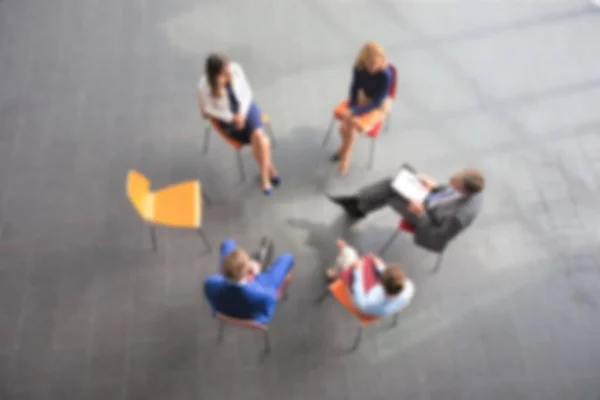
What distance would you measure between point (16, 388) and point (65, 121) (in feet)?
6.62

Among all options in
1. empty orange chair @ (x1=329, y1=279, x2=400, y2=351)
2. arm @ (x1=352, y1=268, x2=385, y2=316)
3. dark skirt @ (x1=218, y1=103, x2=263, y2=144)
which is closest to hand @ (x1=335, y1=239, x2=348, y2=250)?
empty orange chair @ (x1=329, y1=279, x2=400, y2=351)

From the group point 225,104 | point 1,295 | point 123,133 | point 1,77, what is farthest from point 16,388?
point 1,77

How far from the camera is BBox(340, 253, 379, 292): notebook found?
292cm

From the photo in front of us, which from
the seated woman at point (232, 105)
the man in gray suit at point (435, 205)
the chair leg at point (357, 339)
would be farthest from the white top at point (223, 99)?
the chair leg at point (357, 339)

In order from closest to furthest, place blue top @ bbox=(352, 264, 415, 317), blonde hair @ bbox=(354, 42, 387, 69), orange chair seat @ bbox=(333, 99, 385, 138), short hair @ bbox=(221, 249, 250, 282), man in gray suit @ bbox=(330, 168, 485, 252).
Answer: short hair @ bbox=(221, 249, 250, 282) < blue top @ bbox=(352, 264, 415, 317) < man in gray suit @ bbox=(330, 168, 485, 252) < blonde hair @ bbox=(354, 42, 387, 69) < orange chair seat @ bbox=(333, 99, 385, 138)

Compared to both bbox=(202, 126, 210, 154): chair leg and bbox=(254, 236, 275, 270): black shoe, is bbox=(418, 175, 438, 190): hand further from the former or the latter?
bbox=(202, 126, 210, 154): chair leg

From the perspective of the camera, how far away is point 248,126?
348cm

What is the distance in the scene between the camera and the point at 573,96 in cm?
418

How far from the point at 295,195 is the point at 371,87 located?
950mm

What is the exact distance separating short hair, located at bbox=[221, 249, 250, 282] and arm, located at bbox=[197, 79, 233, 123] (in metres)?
1.13

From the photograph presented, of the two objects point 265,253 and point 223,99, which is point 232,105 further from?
point 265,253

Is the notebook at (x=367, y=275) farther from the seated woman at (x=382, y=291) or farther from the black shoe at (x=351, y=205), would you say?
the black shoe at (x=351, y=205)

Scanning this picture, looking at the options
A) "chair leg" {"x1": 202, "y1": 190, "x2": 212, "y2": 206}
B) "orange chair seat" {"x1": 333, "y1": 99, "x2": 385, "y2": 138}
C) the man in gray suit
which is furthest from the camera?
"chair leg" {"x1": 202, "y1": 190, "x2": 212, "y2": 206}

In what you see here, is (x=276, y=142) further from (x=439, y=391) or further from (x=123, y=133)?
(x=439, y=391)
